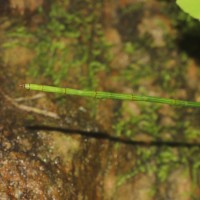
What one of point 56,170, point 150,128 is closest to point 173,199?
point 150,128

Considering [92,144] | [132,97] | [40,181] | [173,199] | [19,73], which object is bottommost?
[173,199]

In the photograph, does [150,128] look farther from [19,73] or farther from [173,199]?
[19,73]

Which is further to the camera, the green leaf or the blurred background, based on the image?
the blurred background

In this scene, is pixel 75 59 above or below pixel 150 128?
above

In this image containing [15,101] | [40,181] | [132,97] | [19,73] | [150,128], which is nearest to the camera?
[132,97]

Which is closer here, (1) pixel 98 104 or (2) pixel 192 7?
(2) pixel 192 7

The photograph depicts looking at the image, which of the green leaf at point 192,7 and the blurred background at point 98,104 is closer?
the green leaf at point 192,7

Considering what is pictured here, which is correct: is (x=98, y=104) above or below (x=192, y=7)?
below

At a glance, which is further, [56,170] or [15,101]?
[15,101]
